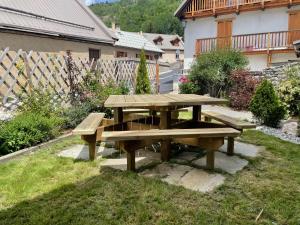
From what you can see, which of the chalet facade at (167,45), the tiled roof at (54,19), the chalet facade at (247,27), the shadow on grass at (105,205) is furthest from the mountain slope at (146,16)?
the shadow on grass at (105,205)

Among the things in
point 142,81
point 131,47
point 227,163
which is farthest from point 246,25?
point 227,163

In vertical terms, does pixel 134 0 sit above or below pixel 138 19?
above

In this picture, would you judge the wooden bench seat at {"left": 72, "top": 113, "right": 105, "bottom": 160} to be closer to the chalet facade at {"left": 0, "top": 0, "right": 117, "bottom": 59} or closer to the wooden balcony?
the chalet facade at {"left": 0, "top": 0, "right": 117, "bottom": 59}

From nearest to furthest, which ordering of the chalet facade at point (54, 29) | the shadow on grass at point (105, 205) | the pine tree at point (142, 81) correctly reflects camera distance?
the shadow on grass at point (105, 205)
the chalet facade at point (54, 29)
the pine tree at point (142, 81)

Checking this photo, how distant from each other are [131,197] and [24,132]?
2.60 meters

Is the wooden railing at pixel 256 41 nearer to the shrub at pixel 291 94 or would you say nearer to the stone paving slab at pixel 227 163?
the shrub at pixel 291 94

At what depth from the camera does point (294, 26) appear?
45.6ft

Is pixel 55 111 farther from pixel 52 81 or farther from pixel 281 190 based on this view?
pixel 281 190

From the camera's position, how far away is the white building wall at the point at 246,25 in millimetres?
14266

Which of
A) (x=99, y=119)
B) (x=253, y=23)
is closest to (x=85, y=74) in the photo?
(x=99, y=119)

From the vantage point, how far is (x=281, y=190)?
9.87ft

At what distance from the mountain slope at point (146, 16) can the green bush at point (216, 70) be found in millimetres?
50880

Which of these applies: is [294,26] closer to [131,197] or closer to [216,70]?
[216,70]

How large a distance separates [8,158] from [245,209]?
10.9 feet
